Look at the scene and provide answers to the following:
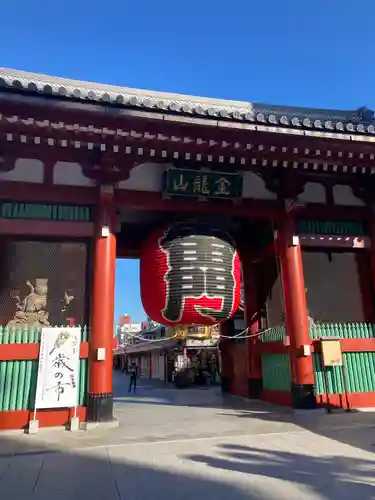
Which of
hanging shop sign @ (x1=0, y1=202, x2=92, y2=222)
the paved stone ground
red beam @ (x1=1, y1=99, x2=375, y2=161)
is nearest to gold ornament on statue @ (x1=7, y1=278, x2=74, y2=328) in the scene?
hanging shop sign @ (x1=0, y1=202, x2=92, y2=222)

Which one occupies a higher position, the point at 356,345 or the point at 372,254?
the point at 372,254

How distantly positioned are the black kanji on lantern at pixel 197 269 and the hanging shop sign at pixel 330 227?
2302mm

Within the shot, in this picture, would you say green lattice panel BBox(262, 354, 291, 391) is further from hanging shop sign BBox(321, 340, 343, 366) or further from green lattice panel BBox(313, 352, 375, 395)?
hanging shop sign BBox(321, 340, 343, 366)

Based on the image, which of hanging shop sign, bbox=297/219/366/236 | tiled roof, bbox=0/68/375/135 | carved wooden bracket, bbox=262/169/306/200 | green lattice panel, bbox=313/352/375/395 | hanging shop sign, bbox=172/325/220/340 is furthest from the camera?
hanging shop sign, bbox=297/219/366/236

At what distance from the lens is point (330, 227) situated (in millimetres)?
9492

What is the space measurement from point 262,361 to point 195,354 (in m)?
17.4

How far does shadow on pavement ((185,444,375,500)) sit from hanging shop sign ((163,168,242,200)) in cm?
512

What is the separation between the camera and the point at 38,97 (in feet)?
21.3

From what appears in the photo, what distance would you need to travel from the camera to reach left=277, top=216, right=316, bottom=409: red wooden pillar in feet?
26.9

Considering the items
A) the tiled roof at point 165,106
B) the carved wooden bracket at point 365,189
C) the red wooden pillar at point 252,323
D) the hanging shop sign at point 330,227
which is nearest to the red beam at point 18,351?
the tiled roof at point 165,106

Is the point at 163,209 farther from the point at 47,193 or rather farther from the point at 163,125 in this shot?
the point at 47,193

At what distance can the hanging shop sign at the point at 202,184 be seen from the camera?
844 centimetres

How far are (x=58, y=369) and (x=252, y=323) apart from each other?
5978 mm


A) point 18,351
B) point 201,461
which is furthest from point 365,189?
point 18,351
